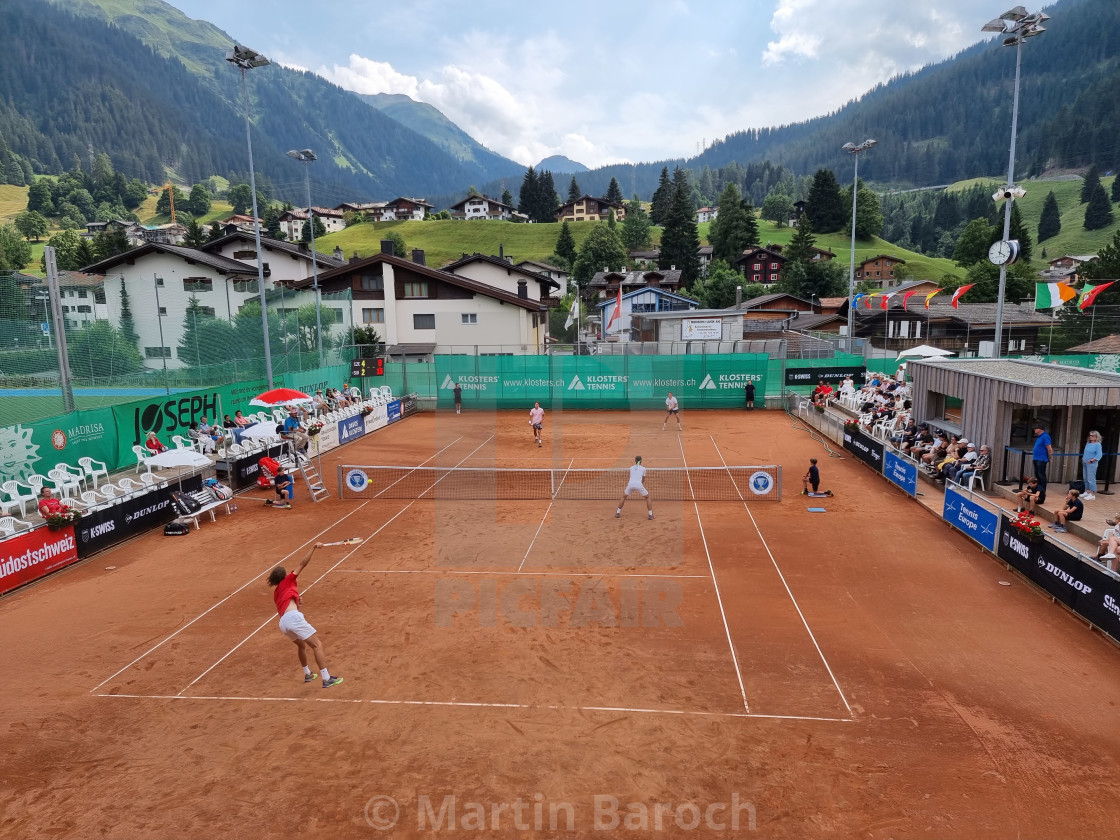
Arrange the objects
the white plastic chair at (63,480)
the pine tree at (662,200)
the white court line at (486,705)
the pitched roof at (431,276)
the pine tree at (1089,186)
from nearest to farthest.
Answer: the white court line at (486,705)
the white plastic chair at (63,480)
the pitched roof at (431,276)
the pine tree at (662,200)
the pine tree at (1089,186)

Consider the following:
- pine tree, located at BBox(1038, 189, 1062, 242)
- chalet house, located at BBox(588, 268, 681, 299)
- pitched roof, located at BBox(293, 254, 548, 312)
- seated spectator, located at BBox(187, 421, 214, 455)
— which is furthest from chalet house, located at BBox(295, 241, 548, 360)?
pine tree, located at BBox(1038, 189, 1062, 242)

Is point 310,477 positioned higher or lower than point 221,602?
higher

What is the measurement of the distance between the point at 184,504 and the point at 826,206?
12142 centimetres

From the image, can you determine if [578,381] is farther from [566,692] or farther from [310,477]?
[566,692]

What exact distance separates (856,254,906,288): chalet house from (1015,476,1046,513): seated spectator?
96.9m

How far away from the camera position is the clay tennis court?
6.38 meters

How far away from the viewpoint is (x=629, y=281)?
8269 centimetres

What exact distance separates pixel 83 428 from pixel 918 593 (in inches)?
784

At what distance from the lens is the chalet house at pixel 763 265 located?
98.7 metres

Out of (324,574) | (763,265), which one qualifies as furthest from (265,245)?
(763,265)

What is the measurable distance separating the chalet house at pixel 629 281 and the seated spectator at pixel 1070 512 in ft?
227

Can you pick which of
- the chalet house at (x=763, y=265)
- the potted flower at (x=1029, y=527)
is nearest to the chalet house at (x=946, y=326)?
the chalet house at (x=763, y=265)

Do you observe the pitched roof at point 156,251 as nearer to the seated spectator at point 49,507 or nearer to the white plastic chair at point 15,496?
the white plastic chair at point 15,496

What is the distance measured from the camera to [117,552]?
14188 mm
